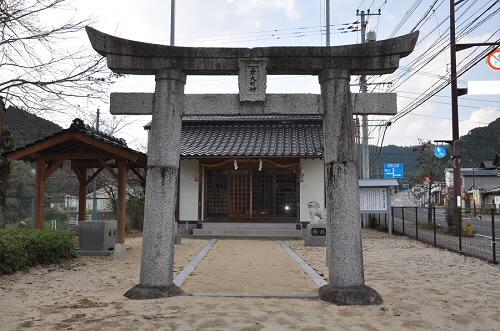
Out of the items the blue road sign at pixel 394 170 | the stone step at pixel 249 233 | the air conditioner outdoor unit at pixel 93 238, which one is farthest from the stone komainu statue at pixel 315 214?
the blue road sign at pixel 394 170

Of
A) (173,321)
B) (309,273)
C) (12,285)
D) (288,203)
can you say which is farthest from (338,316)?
(288,203)

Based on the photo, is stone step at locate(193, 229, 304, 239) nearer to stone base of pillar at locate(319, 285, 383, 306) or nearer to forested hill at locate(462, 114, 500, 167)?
stone base of pillar at locate(319, 285, 383, 306)

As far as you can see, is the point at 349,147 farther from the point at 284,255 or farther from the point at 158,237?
the point at 284,255

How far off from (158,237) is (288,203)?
510 inches

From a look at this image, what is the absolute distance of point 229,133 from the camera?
2072 cm

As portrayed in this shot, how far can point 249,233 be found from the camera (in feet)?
57.4

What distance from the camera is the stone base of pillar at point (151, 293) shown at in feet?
20.9

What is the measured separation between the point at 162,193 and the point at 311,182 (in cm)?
1233

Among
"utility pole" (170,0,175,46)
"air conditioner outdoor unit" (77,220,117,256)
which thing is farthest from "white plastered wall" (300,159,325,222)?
"utility pole" (170,0,175,46)

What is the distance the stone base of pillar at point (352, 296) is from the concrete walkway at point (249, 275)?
19.3 inches

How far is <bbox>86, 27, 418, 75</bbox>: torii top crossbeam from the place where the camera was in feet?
22.8

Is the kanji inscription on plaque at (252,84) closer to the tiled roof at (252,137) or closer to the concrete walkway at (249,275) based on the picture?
the concrete walkway at (249,275)

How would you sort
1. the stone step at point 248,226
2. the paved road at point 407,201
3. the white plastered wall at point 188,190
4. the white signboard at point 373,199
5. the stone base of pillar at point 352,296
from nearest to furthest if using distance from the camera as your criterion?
the stone base of pillar at point 352,296
the stone step at point 248,226
the white signboard at point 373,199
the white plastered wall at point 188,190
the paved road at point 407,201

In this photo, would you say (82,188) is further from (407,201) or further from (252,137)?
(407,201)
